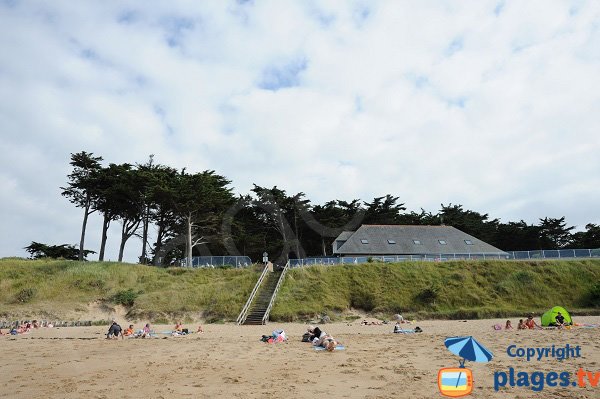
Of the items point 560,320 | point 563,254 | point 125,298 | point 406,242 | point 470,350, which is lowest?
point 560,320

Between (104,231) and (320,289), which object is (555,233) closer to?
(320,289)

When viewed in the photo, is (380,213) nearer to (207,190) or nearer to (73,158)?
(207,190)

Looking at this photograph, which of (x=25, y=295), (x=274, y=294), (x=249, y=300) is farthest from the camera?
(x=274, y=294)

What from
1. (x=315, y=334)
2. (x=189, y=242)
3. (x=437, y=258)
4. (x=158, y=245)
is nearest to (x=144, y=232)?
(x=158, y=245)

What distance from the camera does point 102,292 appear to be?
1179 inches

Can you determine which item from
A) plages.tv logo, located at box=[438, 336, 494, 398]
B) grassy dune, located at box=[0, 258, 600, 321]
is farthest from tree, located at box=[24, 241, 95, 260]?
plages.tv logo, located at box=[438, 336, 494, 398]

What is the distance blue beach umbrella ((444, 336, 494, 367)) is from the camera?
7480 millimetres

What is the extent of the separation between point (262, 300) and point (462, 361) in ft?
71.2

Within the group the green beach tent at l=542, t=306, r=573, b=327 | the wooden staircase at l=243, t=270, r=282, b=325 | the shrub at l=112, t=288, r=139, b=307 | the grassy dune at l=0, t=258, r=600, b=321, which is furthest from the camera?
the shrub at l=112, t=288, r=139, b=307

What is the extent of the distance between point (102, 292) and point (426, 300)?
2324 centimetres

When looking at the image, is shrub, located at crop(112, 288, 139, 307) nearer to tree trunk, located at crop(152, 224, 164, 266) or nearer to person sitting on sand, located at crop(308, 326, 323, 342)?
tree trunk, located at crop(152, 224, 164, 266)

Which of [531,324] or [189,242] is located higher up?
[189,242]

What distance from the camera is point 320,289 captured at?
30.5m

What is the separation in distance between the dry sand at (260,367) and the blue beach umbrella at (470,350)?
42.7 inches
